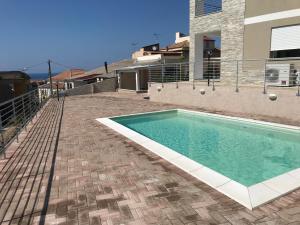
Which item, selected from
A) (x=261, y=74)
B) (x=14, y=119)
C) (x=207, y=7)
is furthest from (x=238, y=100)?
(x=14, y=119)

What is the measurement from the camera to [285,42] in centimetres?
1370

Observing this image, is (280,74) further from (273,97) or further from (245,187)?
(245,187)

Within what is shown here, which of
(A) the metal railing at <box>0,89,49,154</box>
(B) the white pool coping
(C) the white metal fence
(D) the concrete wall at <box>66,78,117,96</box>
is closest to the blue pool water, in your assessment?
(B) the white pool coping

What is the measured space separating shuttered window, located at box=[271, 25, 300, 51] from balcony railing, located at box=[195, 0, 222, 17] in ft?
16.9

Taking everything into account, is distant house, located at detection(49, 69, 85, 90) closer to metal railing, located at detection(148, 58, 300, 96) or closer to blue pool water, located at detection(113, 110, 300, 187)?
metal railing, located at detection(148, 58, 300, 96)

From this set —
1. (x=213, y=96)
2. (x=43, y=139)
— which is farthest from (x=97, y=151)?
(x=213, y=96)

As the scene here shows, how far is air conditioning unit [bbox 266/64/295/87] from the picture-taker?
12.9 metres

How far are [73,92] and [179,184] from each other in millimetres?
26141

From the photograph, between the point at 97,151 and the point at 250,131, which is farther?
the point at 250,131

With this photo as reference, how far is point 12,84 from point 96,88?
8703 millimetres

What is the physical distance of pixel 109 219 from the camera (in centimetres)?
396

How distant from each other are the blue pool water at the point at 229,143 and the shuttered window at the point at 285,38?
18.1 feet

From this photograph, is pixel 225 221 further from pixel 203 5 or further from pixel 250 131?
pixel 203 5

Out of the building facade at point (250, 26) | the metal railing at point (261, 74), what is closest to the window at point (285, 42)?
the building facade at point (250, 26)
